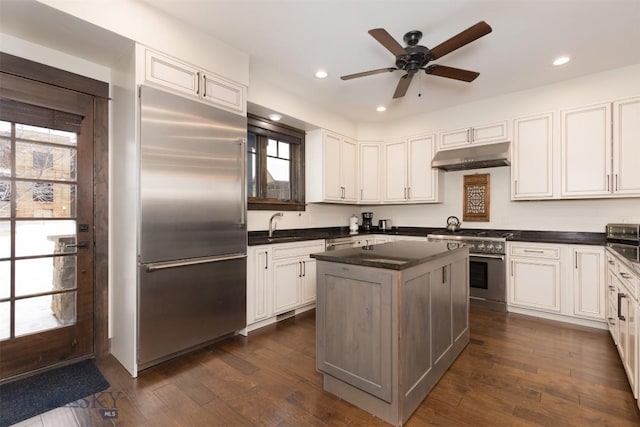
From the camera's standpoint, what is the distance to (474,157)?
389 cm

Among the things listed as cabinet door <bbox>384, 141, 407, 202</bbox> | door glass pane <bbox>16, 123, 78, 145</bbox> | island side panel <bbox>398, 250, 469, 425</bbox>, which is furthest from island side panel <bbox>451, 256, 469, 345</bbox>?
door glass pane <bbox>16, 123, 78, 145</bbox>

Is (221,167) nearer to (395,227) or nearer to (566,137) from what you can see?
(395,227)

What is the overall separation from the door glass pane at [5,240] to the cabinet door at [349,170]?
360cm

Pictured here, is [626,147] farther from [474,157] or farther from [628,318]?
[628,318]

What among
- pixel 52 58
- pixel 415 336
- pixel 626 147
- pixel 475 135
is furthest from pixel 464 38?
pixel 52 58

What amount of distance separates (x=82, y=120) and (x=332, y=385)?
2.84 m

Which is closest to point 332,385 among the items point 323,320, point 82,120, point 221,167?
point 323,320

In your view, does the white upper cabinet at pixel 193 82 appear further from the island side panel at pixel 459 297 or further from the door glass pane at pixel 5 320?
the island side panel at pixel 459 297

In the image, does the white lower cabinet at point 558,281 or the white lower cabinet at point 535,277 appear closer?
the white lower cabinet at point 558,281

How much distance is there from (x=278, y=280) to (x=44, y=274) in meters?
1.96

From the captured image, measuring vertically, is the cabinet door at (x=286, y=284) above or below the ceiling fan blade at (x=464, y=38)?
below

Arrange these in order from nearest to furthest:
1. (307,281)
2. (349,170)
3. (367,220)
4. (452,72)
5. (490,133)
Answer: (452,72) → (307,281) → (490,133) → (349,170) → (367,220)

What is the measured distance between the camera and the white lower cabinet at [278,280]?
10.2 feet

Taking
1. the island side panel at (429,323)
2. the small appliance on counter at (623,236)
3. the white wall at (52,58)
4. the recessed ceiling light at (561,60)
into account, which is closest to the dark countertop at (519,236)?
the small appliance on counter at (623,236)
